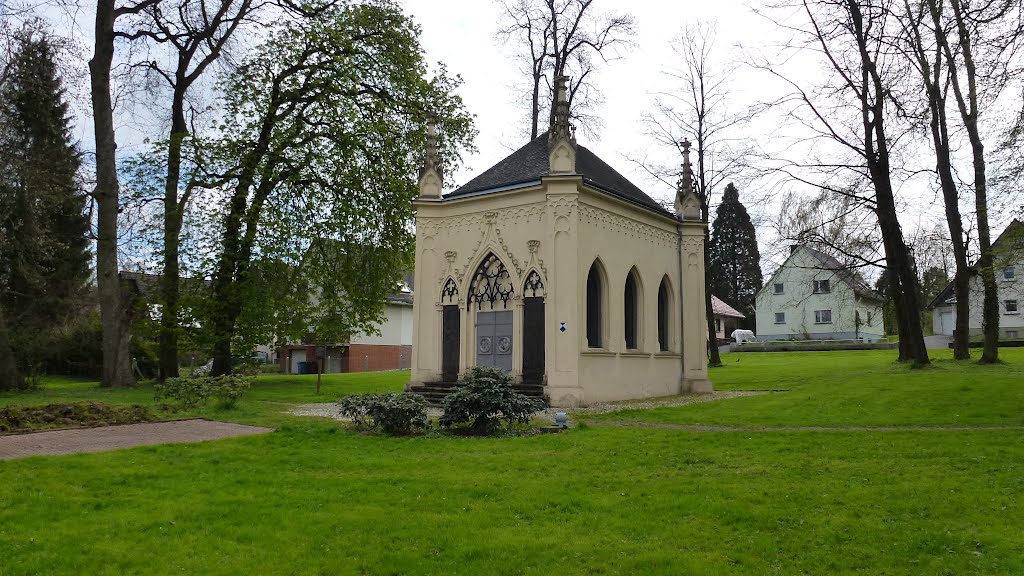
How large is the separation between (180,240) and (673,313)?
15.4 m

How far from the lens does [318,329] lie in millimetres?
25625

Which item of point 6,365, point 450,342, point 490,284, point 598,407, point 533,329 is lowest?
point 598,407

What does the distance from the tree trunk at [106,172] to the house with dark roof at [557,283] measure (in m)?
9.46

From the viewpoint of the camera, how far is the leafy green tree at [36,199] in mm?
21812

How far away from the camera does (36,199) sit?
76.6 ft

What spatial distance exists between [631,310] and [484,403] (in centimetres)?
953

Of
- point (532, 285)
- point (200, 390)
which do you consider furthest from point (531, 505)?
point (532, 285)

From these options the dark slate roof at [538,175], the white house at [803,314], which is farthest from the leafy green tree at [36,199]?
the white house at [803,314]

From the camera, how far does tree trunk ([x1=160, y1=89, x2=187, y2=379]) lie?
23578 mm

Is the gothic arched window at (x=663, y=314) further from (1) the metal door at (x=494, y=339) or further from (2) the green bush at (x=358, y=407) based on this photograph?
(2) the green bush at (x=358, y=407)

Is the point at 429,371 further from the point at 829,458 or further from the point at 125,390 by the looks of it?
the point at 829,458

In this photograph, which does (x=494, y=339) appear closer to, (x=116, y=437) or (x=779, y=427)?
(x=779, y=427)

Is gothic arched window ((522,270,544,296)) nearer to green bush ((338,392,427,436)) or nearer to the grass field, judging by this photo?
green bush ((338,392,427,436))

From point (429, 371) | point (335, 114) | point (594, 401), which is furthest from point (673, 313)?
point (335, 114)
